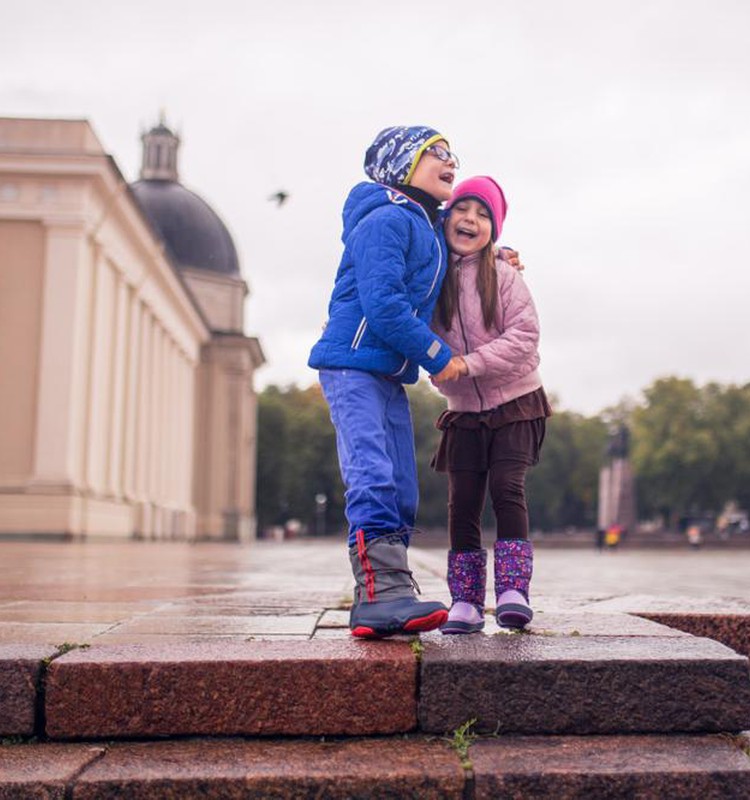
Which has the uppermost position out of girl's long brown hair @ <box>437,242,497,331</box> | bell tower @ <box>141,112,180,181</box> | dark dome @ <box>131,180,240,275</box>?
bell tower @ <box>141,112,180,181</box>

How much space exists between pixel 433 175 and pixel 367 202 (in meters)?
0.30

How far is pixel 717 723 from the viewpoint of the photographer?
9.85 ft

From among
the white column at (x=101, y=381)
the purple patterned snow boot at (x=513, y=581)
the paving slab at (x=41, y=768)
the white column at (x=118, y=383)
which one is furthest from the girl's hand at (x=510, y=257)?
the white column at (x=118, y=383)

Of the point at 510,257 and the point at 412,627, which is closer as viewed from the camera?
the point at 412,627

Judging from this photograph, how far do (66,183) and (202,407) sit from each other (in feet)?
83.0

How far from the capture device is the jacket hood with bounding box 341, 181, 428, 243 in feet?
13.2

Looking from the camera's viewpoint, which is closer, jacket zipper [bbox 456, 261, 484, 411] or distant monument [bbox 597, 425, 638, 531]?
jacket zipper [bbox 456, 261, 484, 411]

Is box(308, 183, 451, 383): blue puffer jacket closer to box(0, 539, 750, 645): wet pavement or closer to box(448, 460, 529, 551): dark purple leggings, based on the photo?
box(448, 460, 529, 551): dark purple leggings

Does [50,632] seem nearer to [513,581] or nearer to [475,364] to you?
[513,581]

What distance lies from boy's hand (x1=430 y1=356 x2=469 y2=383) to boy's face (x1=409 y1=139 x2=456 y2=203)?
651 mm

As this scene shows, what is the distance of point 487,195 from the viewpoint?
424 centimetres

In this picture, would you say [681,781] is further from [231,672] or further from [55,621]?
[55,621]

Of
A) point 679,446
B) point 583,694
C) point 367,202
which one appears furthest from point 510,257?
point 679,446

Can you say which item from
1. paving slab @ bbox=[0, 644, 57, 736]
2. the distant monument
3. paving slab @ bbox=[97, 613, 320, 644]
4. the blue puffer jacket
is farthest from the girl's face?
the distant monument
